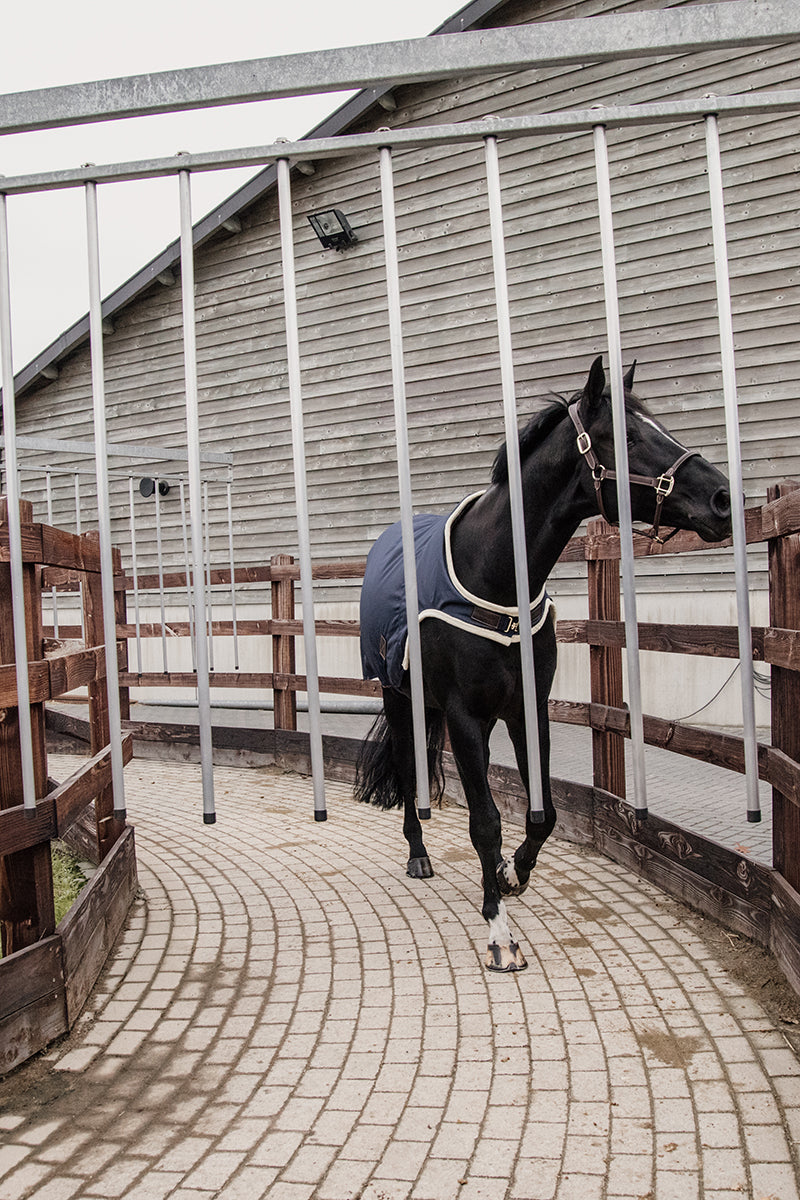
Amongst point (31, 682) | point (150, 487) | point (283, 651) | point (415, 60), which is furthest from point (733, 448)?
point (150, 487)

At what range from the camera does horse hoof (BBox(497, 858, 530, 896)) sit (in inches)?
152

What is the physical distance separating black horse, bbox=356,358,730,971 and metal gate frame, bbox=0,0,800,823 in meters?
0.75

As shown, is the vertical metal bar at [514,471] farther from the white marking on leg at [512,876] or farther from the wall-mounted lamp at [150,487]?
the wall-mounted lamp at [150,487]

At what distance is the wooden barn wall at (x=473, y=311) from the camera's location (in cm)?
806

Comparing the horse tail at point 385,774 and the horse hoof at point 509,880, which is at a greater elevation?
the horse tail at point 385,774

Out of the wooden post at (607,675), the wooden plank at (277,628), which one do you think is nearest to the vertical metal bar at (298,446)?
the wooden post at (607,675)

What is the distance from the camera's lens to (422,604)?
368 cm

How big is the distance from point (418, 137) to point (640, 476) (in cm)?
121

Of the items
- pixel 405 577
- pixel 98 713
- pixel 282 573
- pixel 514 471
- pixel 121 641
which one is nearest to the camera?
pixel 514 471

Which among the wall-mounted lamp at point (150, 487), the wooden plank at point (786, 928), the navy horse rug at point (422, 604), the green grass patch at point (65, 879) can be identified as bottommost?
the green grass patch at point (65, 879)

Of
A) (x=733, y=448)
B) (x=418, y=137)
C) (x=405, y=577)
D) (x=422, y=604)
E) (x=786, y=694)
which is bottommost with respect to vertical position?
(x=786, y=694)

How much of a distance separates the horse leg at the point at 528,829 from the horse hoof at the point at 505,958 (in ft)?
1.67

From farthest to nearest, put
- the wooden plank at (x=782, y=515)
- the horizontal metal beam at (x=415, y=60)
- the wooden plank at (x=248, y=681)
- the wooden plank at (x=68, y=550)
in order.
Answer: the wooden plank at (x=248, y=681), the wooden plank at (x=68, y=550), the wooden plank at (x=782, y=515), the horizontal metal beam at (x=415, y=60)

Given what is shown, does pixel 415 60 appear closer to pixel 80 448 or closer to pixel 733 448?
pixel 733 448
